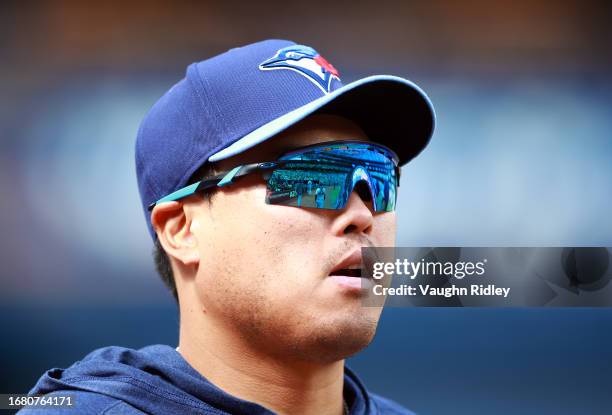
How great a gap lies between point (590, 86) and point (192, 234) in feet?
10.3

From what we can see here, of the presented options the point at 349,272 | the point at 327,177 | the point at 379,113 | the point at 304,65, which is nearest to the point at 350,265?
the point at 349,272

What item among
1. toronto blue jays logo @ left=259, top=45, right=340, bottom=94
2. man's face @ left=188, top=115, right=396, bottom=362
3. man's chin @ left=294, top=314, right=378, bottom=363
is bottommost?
man's chin @ left=294, top=314, right=378, bottom=363

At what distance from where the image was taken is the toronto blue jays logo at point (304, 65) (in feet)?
6.72

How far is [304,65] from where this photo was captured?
208cm

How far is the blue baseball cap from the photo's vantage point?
1.93 metres

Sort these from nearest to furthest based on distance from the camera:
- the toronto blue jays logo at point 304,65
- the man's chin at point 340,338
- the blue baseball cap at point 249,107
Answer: the man's chin at point 340,338 → the blue baseball cap at point 249,107 → the toronto blue jays logo at point 304,65

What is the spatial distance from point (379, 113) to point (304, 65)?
259mm

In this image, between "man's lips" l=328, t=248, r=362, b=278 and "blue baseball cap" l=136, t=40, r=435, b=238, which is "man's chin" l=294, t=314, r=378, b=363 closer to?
"man's lips" l=328, t=248, r=362, b=278

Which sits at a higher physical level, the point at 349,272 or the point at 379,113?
the point at 379,113

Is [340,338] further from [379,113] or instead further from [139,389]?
[379,113]

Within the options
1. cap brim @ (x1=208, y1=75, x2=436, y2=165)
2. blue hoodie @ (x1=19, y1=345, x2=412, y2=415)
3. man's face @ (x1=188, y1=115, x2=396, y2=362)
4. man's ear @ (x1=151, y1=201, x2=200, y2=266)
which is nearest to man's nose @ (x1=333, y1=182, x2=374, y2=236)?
man's face @ (x1=188, y1=115, x2=396, y2=362)

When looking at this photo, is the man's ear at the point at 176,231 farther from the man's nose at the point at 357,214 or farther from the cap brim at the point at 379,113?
the man's nose at the point at 357,214

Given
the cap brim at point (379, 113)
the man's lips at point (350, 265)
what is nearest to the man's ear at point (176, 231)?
the cap brim at point (379, 113)

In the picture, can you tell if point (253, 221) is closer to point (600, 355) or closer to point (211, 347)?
point (211, 347)
